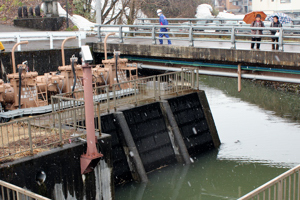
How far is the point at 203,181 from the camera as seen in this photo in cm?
1670

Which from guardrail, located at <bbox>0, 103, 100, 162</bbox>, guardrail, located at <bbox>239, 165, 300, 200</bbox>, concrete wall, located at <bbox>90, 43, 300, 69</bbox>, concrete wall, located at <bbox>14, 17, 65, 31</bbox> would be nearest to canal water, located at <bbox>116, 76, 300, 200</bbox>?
guardrail, located at <bbox>0, 103, 100, 162</bbox>

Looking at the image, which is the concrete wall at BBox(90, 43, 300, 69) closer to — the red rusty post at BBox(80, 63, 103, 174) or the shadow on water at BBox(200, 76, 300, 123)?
the red rusty post at BBox(80, 63, 103, 174)

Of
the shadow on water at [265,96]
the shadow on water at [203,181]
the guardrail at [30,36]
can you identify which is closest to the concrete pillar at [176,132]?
the shadow on water at [203,181]

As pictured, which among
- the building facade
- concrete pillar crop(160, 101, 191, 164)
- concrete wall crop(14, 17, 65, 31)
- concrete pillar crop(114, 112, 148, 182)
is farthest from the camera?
the building facade

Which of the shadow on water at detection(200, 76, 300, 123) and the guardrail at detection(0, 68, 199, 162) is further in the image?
the shadow on water at detection(200, 76, 300, 123)

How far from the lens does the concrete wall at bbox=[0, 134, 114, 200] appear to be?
10.8 metres

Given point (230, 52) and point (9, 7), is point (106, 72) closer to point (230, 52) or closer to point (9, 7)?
point (230, 52)

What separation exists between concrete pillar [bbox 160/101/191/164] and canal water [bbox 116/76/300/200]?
383mm

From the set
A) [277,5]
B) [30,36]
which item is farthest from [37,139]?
[277,5]

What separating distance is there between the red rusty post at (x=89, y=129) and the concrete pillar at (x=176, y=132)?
6.44 metres

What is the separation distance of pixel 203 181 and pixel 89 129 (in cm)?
664

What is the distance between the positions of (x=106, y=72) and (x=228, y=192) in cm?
784

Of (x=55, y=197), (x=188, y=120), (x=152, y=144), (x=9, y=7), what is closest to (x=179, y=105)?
(x=188, y=120)

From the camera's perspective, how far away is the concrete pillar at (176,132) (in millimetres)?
18095
